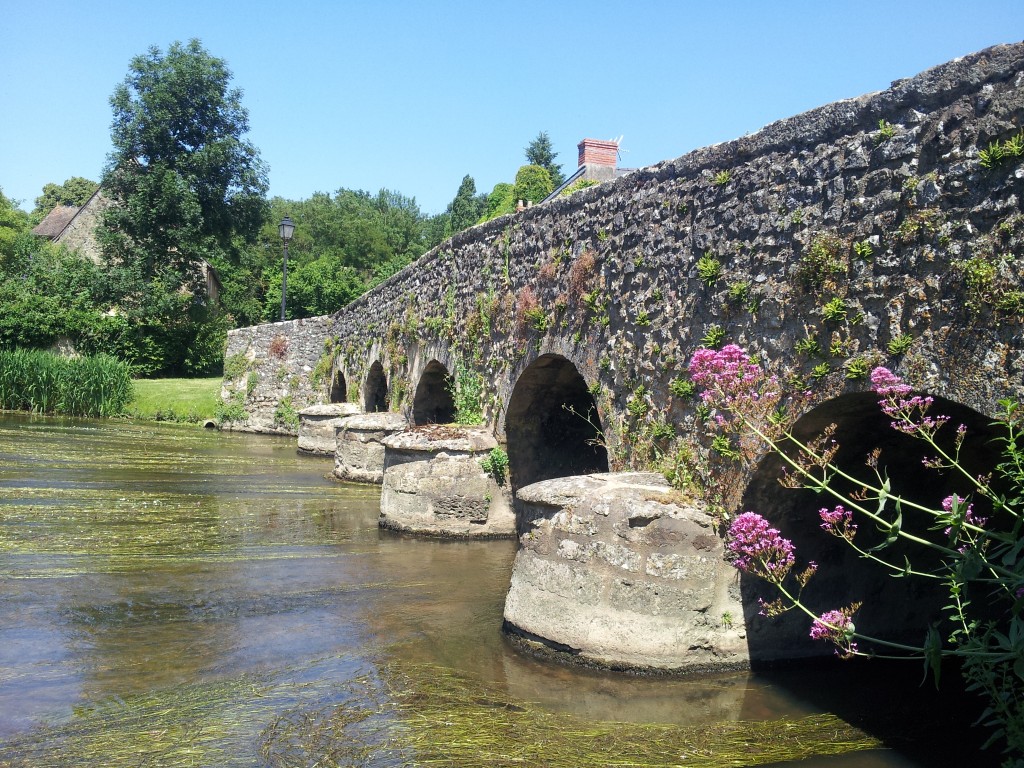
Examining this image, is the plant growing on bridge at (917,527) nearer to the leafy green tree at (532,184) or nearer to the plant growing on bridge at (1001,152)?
the plant growing on bridge at (1001,152)

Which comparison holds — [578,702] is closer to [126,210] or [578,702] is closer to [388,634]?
[388,634]

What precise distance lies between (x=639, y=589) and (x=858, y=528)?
1672 millimetres

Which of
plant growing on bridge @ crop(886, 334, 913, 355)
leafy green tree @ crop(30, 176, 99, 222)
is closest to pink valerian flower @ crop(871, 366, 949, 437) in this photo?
plant growing on bridge @ crop(886, 334, 913, 355)

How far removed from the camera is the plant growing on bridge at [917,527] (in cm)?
353

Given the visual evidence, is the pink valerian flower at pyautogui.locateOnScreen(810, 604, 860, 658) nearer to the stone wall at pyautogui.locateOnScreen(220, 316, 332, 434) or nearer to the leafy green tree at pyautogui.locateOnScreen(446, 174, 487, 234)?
the stone wall at pyautogui.locateOnScreen(220, 316, 332, 434)

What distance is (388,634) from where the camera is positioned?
21.0ft

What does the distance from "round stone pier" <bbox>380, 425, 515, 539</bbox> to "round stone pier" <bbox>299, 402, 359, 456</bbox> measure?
27.8 ft

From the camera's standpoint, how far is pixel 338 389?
870 inches

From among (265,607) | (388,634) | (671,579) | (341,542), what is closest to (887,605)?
(671,579)

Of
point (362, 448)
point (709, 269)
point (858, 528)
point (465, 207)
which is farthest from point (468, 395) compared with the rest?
point (465, 207)

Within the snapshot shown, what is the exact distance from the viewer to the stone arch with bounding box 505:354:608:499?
9742 millimetres

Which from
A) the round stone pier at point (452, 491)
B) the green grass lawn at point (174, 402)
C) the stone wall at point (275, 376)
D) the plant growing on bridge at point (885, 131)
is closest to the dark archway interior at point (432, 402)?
the round stone pier at point (452, 491)

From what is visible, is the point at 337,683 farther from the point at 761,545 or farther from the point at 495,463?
the point at 495,463

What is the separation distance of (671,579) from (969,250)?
2.68 m
